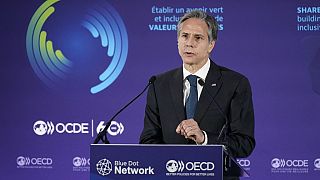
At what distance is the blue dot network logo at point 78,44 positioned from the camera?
6.07 metres

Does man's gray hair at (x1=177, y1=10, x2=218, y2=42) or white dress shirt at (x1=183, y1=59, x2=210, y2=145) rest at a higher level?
man's gray hair at (x1=177, y1=10, x2=218, y2=42)

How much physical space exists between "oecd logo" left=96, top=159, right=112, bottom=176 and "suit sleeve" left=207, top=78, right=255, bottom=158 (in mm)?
645

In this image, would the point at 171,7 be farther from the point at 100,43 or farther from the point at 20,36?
the point at 20,36

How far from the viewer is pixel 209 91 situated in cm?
367

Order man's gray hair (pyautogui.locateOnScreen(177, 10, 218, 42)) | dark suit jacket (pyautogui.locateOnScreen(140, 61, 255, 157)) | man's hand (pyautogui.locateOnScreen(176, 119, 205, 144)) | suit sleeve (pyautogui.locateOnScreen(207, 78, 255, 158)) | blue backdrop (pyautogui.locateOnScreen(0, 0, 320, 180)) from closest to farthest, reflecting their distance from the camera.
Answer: man's hand (pyautogui.locateOnScreen(176, 119, 205, 144)) < suit sleeve (pyautogui.locateOnScreen(207, 78, 255, 158)) < dark suit jacket (pyautogui.locateOnScreen(140, 61, 255, 157)) < man's gray hair (pyautogui.locateOnScreen(177, 10, 218, 42)) < blue backdrop (pyautogui.locateOnScreen(0, 0, 320, 180))

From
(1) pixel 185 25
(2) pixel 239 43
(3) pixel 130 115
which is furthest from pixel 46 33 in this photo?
(1) pixel 185 25

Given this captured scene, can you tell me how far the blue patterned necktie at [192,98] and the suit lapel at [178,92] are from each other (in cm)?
3

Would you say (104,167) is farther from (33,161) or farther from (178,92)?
(33,161)

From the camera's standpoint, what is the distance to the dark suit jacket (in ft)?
11.7

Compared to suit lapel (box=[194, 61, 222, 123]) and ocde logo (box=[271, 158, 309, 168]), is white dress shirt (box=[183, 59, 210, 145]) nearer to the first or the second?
suit lapel (box=[194, 61, 222, 123])

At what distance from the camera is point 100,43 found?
608cm

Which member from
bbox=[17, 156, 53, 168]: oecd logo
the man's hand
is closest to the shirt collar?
the man's hand

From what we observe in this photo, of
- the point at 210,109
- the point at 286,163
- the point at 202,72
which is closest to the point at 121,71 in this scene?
the point at 286,163

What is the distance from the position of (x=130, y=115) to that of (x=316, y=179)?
175 centimetres
